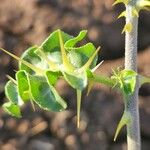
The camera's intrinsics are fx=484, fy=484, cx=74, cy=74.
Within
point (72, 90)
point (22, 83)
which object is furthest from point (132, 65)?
point (72, 90)

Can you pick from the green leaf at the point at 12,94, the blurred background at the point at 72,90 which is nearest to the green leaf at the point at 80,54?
the green leaf at the point at 12,94

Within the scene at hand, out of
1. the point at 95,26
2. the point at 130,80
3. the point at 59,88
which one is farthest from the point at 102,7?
the point at 130,80

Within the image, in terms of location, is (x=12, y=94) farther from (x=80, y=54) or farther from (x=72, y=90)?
(x=72, y=90)

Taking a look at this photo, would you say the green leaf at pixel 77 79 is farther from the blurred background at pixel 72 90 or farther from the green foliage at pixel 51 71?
the blurred background at pixel 72 90

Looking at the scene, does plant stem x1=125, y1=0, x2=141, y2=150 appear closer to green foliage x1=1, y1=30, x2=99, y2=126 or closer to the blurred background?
green foliage x1=1, y1=30, x2=99, y2=126

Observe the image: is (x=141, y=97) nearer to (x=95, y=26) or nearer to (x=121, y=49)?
(x=121, y=49)
